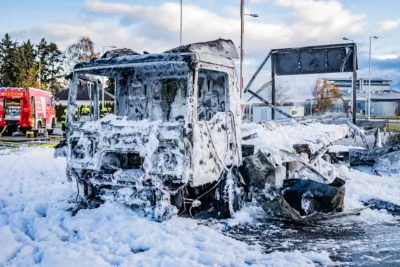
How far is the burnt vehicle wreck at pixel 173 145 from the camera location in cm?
603

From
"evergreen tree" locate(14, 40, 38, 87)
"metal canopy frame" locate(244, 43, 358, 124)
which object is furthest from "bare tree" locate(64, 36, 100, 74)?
"metal canopy frame" locate(244, 43, 358, 124)

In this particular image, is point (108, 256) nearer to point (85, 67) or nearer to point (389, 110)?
point (85, 67)

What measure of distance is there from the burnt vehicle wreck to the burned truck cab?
1 cm

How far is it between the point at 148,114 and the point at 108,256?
10.3 ft

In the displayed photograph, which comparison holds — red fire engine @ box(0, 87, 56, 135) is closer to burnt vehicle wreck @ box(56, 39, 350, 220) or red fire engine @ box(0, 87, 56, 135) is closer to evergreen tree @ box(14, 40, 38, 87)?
burnt vehicle wreck @ box(56, 39, 350, 220)

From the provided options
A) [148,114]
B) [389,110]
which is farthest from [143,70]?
[389,110]

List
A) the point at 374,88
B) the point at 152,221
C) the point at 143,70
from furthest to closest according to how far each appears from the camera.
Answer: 1. the point at 374,88
2. the point at 143,70
3. the point at 152,221

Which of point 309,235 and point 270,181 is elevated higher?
point 270,181

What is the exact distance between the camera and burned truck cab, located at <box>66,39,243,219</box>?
19.7ft

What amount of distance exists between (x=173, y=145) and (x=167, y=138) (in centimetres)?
12

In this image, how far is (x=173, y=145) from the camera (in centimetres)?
595

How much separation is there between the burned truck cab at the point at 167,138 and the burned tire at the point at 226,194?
0.01 metres

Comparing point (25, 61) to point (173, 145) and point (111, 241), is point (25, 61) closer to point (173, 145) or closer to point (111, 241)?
point (173, 145)

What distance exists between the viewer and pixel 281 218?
6.70 meters
